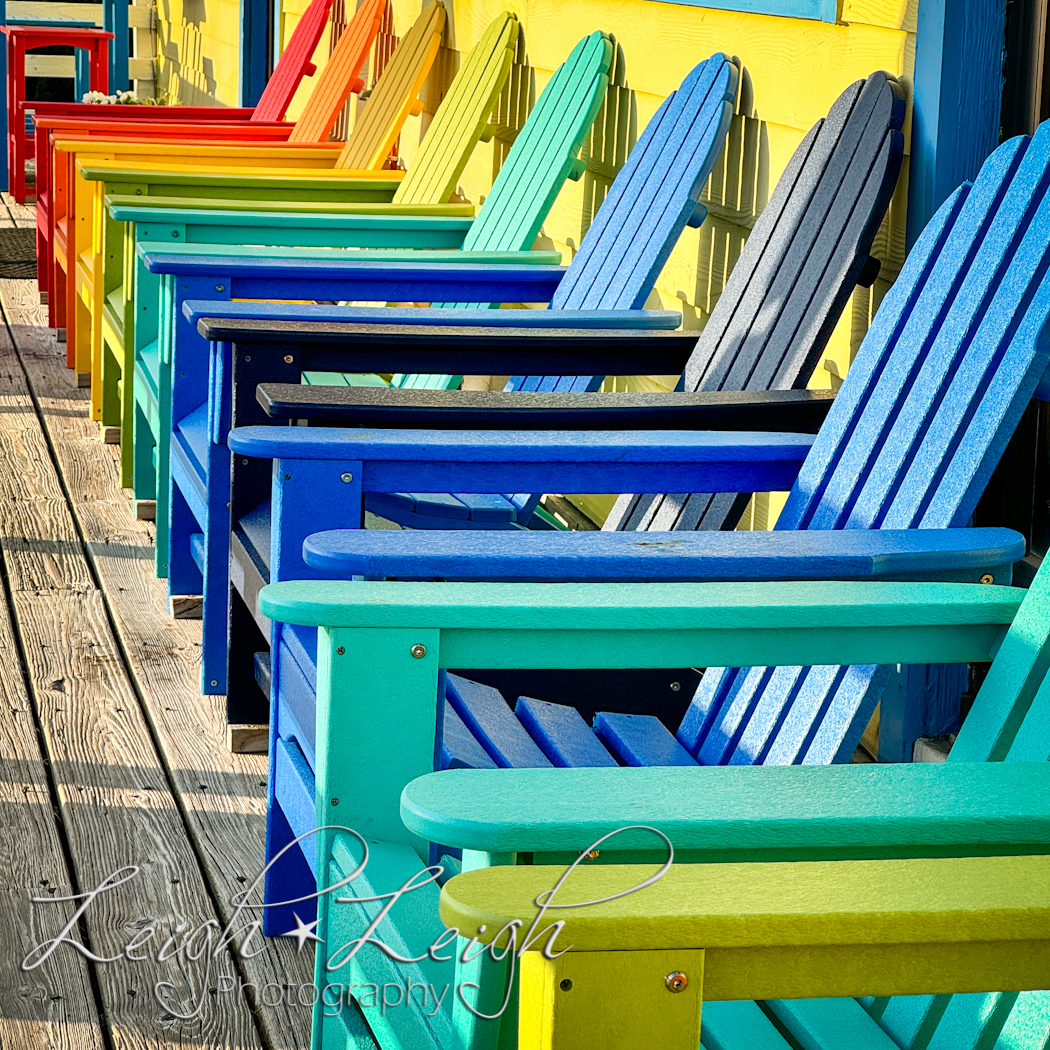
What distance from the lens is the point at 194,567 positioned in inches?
134

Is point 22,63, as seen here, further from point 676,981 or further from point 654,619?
point 676,981

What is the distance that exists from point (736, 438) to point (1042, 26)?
70 cm

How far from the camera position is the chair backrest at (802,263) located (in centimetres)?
233

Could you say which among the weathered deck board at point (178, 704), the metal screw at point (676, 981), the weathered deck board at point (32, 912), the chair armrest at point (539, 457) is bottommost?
the weathered deck board at point (178, 704)

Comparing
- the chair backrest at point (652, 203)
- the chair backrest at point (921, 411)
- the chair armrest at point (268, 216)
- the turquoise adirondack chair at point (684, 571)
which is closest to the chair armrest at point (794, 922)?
the turquoise adirondack chair at point (684, 571)

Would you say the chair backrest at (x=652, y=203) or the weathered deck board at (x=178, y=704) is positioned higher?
the chair backrest at (x=652, y=203)

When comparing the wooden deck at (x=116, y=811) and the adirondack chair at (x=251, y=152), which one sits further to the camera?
the adirondack chair at (x=251, y=152)

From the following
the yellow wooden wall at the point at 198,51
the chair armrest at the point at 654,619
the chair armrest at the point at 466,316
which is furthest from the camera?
the yellow wooden wall at the point at 198,51

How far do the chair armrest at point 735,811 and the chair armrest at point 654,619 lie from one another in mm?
321

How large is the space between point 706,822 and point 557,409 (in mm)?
1265

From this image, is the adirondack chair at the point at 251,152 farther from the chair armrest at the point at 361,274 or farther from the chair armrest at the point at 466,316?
the chair armrest at the point at 466,316

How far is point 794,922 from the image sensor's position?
0.87 m

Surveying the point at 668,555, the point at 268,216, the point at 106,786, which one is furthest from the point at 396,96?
the point at 668,555

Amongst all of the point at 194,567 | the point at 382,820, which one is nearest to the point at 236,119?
the point at 194,567
